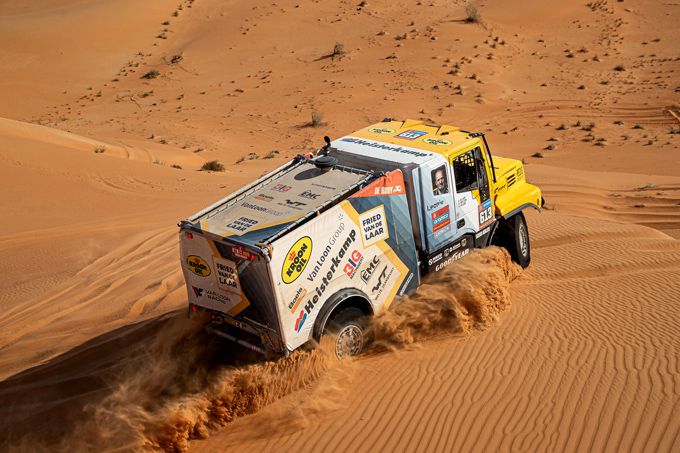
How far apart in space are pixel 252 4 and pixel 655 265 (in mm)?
36105

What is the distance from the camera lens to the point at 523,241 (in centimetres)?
1095

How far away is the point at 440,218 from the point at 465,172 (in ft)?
2.87

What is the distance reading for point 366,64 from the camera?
102ft

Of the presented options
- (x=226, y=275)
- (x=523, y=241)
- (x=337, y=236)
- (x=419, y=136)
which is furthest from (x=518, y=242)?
(x=226, y=275)

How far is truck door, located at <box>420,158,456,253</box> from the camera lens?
8.70 meters

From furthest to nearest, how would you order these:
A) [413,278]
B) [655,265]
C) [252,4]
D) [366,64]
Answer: [252,4] → [366,64] → [655,265] → [413,278]

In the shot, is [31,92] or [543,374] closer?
[543,374]

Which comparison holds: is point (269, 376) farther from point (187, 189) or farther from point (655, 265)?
point (187, 189)

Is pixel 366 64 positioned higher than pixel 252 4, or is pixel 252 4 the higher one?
pixel 252 4

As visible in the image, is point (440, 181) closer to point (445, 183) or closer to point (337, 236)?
point (445, 183)

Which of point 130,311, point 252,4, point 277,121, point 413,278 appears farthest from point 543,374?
point 252,4

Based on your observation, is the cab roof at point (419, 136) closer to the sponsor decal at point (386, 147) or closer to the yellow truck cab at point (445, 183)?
the yellow truck cab at point (445, 183)

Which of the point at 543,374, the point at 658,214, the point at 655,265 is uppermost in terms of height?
the point at 543,374

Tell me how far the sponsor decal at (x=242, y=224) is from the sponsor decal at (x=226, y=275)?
16.2 inches
